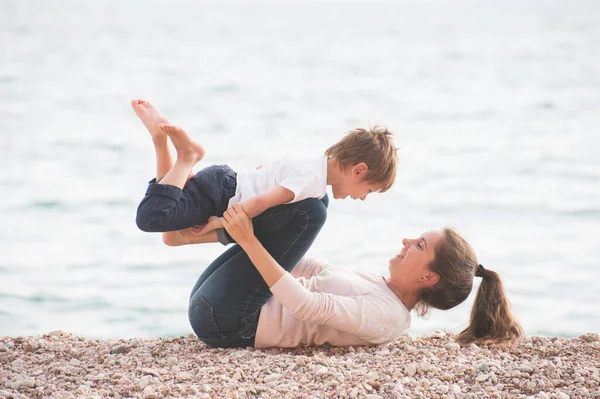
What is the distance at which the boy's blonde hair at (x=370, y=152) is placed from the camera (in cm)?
381

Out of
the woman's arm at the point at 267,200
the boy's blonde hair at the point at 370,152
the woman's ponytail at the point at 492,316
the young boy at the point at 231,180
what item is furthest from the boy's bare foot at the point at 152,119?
the woman's ponytail at the point at 492,316

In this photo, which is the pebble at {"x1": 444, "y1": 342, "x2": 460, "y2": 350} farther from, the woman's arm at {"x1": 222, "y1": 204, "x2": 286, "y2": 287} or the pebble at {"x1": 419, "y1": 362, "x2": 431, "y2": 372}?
the woman's arm at {"x1": 222, "y1": 204, "x2": 286, "y2": 287}

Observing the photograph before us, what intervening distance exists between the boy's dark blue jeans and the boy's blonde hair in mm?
551

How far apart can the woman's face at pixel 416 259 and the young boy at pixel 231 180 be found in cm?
34

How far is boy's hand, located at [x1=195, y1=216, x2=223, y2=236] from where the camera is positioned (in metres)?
3.77

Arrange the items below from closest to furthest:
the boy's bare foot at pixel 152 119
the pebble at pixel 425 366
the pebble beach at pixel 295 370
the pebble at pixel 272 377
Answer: the pebble beach at pixel 295 370 → the pebble at pixel 272 377 → the pebble at pixel 425 366 → the boy's bare foot at pixel 152 119

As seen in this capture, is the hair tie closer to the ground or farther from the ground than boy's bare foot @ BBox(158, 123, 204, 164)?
closer to the ground

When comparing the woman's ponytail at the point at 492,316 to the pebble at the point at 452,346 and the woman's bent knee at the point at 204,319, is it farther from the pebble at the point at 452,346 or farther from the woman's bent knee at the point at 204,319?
the woman's bent knee at the point at 204,319

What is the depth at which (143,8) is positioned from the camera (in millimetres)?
35125

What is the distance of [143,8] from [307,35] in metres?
10.2

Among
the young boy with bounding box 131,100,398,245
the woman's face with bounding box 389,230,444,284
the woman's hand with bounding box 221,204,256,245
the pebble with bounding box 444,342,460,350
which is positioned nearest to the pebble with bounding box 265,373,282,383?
the woman's hand with bounding box 221,204,256,245

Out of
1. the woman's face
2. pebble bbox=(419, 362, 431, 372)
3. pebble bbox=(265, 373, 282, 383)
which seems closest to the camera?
pebble bbox=(265, 373, 282, 383)

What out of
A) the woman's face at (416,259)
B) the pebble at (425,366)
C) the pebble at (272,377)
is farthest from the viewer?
the woman's face at (416,259)

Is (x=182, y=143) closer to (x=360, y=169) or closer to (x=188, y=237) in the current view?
(x=188, y=237)
